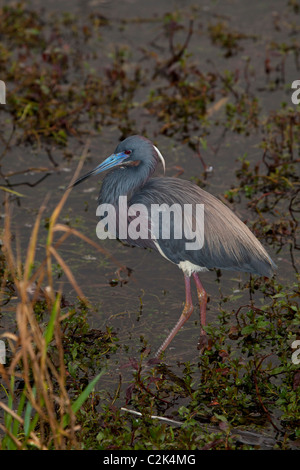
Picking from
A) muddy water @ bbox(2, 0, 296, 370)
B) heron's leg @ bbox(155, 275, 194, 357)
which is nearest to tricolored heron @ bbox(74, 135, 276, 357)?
heron's leg @ bbox(155, 275, 194, 357)

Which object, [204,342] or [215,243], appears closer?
[204,342]

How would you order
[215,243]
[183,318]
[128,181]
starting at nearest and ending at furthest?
[215,243] → [183,318] → [128,181]

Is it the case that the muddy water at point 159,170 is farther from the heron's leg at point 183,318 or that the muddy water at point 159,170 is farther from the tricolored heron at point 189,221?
the tricolored heron at point 189,221

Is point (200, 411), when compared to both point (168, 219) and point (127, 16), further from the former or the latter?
point (127, 16)

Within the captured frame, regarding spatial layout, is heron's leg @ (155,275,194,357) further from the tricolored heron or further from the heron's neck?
the heron's neck

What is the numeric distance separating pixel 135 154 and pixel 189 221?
0.65 metres

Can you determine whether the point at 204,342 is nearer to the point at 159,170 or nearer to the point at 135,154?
the point at 135,154

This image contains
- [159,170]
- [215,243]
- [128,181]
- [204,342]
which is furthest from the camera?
[159,170]

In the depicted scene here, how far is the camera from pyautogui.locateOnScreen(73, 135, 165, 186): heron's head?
5.35m

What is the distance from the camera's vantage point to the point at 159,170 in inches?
294

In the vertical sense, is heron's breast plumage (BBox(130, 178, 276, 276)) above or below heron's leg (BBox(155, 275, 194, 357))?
above

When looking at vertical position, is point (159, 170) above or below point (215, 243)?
above

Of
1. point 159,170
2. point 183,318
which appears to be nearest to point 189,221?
point 183,318
